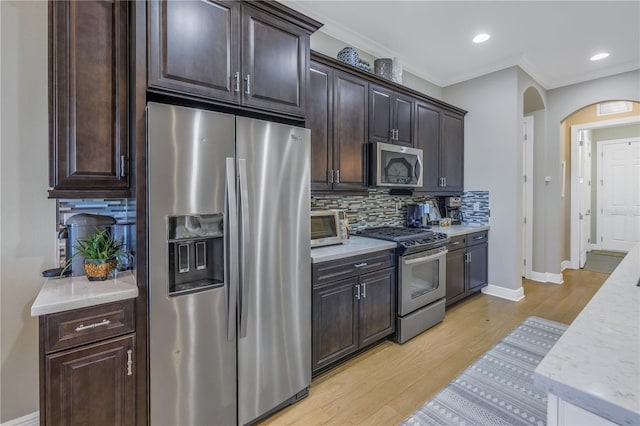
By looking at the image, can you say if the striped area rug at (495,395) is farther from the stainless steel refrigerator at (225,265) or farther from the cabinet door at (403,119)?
the cabinet door at (403,119)

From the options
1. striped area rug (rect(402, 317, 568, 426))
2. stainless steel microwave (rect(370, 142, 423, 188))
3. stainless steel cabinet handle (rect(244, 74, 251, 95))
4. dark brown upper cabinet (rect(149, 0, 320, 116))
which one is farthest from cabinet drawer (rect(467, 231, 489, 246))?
stainless steel cabinet handle (rect(244, 74, 251, 95))

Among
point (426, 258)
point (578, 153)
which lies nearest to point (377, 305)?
point (426, 258)

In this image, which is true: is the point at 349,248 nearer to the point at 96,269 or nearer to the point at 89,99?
the point at 96,269

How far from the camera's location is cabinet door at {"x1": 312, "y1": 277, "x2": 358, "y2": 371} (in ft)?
7.16

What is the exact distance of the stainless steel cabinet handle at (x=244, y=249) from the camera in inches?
65.4

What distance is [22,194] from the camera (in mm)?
1681

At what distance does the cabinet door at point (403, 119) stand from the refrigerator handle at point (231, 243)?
2178 mm

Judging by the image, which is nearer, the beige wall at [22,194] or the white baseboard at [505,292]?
the beige wall at [22,194]

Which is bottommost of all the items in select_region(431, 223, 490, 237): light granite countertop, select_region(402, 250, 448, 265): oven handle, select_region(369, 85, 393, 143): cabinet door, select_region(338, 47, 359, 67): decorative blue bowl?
select_region(402, 250, 448, 265): oven handle

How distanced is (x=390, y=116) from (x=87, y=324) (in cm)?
302

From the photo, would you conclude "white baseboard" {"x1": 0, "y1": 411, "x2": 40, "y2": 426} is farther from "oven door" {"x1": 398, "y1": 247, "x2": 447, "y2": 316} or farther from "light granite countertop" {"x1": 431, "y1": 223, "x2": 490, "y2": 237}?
"light granite countertop" {"x1": 431, "y1": 223, "x2": 490, "y2": 237}

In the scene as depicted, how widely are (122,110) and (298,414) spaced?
6.93ft

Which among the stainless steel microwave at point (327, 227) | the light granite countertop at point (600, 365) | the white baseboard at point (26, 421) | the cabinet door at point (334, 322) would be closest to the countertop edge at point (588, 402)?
the light granite countertop at point (600, 365)

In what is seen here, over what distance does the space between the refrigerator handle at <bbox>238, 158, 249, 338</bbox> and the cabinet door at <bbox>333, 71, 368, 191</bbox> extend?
119 centimetres
